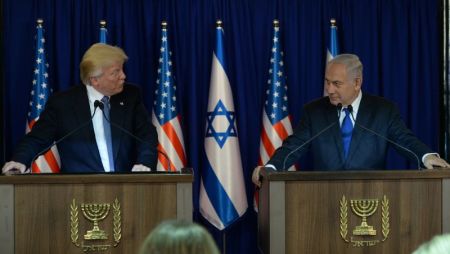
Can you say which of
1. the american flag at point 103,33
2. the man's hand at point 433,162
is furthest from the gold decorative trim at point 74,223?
the american flag at point 103,33

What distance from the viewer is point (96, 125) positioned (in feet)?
16.2

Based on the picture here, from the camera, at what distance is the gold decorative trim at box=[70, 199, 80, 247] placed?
159 inches

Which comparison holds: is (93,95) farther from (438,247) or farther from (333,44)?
(438,247)

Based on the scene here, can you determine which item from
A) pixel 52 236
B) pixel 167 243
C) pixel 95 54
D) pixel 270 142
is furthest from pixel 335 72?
pixel 167 243

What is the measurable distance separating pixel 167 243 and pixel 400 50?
16.1 ft

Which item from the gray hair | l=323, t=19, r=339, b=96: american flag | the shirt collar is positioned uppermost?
l=323, t=19, r=339, b=96: american flag

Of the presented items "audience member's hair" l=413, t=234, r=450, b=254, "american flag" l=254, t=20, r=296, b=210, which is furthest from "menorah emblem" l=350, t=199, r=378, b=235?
"audience member's hair" l=413, t=234, r=450, b=254

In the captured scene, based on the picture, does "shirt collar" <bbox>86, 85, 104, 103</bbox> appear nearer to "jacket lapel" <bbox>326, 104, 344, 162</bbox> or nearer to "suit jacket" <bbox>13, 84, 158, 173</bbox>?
"suit jacket" <bbox>13, 84, 158, 173</bbox>

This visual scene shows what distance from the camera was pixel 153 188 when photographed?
409 centimetres

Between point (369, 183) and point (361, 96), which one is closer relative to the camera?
point (369, 183)

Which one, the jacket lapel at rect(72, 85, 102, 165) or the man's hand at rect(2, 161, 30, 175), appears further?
the jacket lapel at rect(72, 85, 102, 165)

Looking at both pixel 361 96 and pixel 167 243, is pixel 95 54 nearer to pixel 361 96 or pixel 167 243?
pixel 361 96

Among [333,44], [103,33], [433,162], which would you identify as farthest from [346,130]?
[103,33]

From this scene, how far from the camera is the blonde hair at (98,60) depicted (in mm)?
4996
